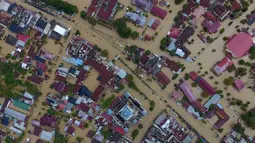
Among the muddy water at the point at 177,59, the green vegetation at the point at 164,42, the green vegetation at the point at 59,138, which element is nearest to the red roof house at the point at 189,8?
the muddy water at the point at 177,59

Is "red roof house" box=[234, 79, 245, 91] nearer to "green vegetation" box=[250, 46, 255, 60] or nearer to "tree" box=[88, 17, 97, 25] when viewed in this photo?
"green vegetation" box=[250, 46, 255, 60]

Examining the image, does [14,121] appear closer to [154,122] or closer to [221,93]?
[154,122]

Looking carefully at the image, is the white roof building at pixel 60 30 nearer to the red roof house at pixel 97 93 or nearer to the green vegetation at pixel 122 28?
the green vegetation at pixel 122 28

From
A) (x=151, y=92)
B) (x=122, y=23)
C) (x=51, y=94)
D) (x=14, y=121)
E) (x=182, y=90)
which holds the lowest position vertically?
(x=14, y=121)

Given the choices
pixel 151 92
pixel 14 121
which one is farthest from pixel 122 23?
pixel 14 121

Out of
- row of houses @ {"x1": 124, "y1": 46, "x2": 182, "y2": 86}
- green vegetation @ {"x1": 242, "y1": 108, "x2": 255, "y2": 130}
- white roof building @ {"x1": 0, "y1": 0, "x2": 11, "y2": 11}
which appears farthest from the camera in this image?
white roof building @ {"x1": 0, "y1": 0, "x2": 11, "y2": 11}

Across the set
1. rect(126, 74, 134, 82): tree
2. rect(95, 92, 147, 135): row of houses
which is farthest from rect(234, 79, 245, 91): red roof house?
rect(126, 74, 134, 82): tree
